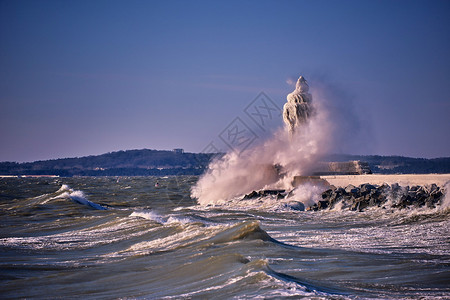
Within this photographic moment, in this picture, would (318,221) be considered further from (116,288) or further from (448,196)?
(116,288)

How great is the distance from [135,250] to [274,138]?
20985mm

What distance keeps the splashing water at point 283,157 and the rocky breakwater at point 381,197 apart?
7.69 meters

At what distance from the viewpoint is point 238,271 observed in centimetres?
823

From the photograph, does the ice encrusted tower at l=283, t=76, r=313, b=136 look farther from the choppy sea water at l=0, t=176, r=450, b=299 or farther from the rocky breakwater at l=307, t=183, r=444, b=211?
the choppy sea water at l=0, t=176, r=450, b=299

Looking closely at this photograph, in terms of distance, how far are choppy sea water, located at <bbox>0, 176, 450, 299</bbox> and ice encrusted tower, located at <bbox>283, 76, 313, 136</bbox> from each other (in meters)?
14.2

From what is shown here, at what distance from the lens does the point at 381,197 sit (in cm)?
1864

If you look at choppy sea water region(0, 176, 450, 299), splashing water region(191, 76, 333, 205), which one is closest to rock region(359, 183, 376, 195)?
choppy sea water region(0, 176, 450, 299)

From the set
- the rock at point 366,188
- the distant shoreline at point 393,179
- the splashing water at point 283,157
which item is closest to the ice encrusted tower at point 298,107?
the splashing water at point 283,157

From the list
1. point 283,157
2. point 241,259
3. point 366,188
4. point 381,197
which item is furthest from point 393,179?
point 241,259

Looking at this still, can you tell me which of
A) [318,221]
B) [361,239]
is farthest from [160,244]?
[318,221]

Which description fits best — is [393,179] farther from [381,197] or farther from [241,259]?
[241,259]

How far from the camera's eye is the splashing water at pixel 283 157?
29.5 m

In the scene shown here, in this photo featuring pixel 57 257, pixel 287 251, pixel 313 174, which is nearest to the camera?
pixel 287 251

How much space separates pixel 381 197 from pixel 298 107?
12793 millimetres
